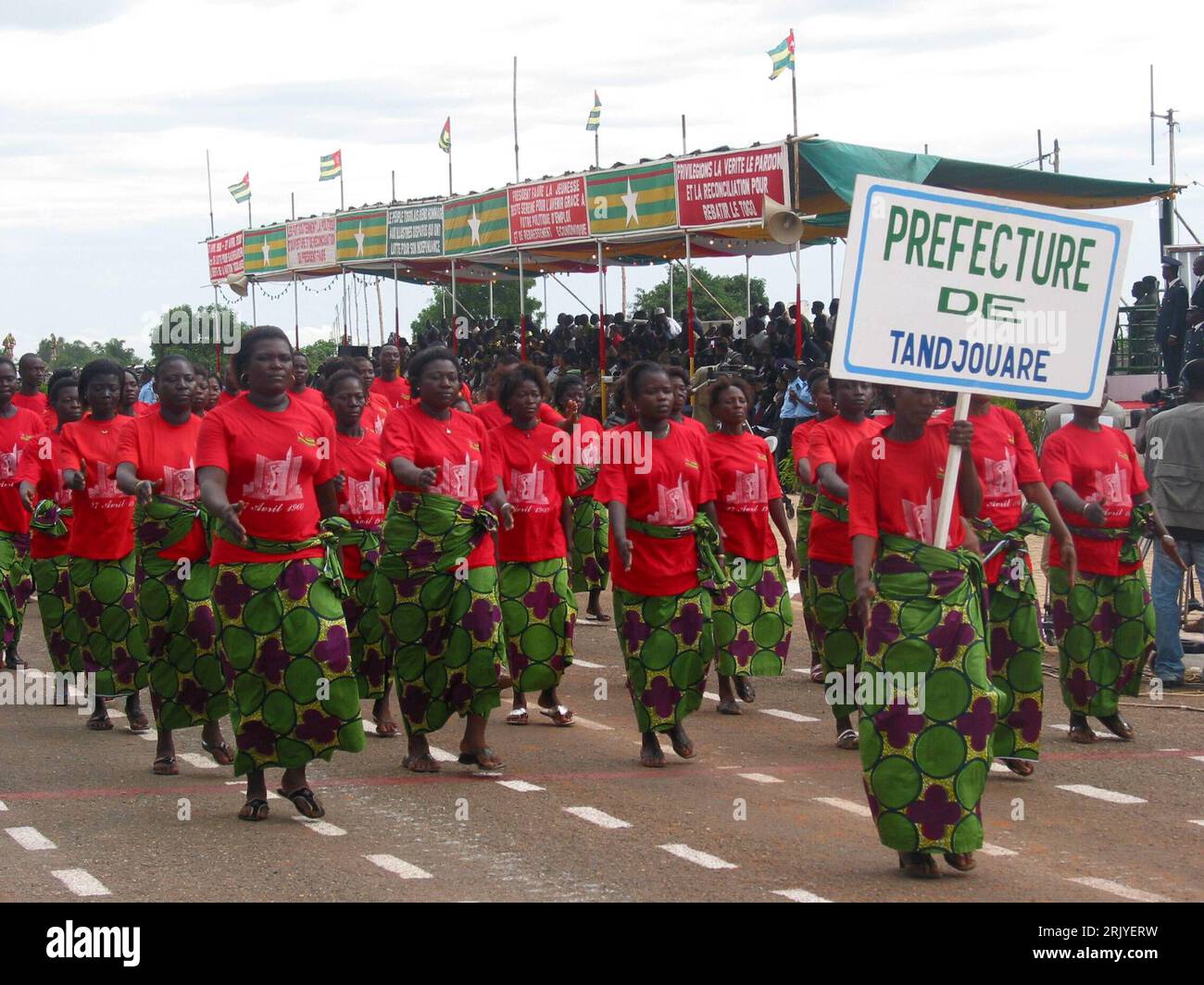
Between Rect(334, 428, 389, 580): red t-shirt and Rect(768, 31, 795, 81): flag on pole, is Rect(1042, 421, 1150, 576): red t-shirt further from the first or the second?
Rect(768, 31, 795, 81): flag on pole

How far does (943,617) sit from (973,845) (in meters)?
0.81

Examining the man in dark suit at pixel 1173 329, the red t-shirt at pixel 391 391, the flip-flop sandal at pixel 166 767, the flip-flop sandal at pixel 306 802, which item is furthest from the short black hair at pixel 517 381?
the man in dark suit at pixel 1173 329

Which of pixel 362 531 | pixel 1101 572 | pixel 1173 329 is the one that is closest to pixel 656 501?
pixel 362 531

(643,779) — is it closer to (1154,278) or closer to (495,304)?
(1154,278)

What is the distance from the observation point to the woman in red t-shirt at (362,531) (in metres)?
10.2

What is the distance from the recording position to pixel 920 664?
6.54m

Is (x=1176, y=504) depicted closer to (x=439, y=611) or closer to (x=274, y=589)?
(x=439, y=611)

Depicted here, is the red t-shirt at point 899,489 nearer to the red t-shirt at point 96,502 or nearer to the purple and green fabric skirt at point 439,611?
the purple and green fabric skirt at point 439,611

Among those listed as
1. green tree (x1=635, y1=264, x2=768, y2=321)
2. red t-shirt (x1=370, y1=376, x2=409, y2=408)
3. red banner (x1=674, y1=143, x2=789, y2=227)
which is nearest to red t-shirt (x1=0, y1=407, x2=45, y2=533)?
red t-shirt (x1=370, y1=376, x2=409, y2=408)

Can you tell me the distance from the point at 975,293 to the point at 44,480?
701 cm

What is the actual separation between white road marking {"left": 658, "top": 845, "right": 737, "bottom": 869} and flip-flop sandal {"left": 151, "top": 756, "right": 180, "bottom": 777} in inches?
116

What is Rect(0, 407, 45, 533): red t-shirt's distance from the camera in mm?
11969
